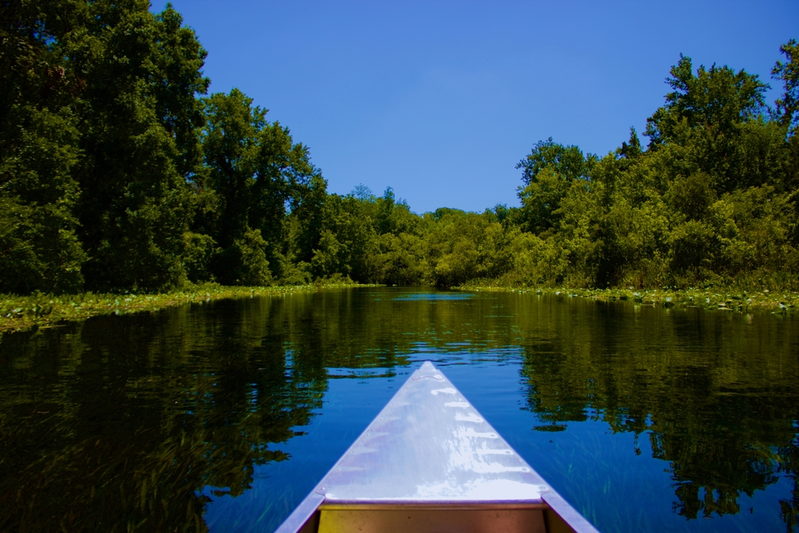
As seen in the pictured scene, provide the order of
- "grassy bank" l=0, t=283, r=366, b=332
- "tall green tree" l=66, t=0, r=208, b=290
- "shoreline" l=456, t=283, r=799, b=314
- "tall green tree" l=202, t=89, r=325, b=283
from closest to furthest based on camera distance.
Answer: "grassy bank" l=0, t=283, r=366, b=332 < "shoreline" l=456, t=283, r=799, b=314 < "tall green tree" l=66, t=0, r=208, b=290 < "tall green tree" l=202, t=89, r=325, b=283

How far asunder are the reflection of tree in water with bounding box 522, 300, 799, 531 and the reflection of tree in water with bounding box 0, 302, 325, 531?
296cm

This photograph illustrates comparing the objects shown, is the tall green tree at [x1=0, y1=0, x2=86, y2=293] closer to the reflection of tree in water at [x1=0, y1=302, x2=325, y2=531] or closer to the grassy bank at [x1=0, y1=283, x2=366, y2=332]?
the grassy bank at [x1=0, y1=283, x2=366, y2=332]

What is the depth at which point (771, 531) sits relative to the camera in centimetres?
284

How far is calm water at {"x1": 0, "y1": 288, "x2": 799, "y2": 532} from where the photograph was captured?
317 cm

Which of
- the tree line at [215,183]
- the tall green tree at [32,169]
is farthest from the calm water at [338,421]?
the tree line at [215,183]

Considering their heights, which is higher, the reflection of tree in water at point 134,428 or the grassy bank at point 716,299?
the grassy bank at point 716,299

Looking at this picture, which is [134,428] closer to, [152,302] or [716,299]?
[152,302]

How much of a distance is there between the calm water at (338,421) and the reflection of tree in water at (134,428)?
2cm

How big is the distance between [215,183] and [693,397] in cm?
3898

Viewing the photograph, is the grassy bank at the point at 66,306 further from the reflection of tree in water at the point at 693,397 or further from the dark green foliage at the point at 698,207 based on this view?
the dark green foliage at the point at 698,207

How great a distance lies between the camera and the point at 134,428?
4.65 m

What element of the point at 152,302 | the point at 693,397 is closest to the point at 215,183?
the point at 152,302

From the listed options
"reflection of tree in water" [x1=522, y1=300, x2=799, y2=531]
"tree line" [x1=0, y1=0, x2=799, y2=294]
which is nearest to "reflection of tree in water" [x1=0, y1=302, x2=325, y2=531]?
"reflection of tree in water" [x1=522, y1=300, x2=799, y2=531]

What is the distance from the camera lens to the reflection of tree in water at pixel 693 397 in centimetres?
361
